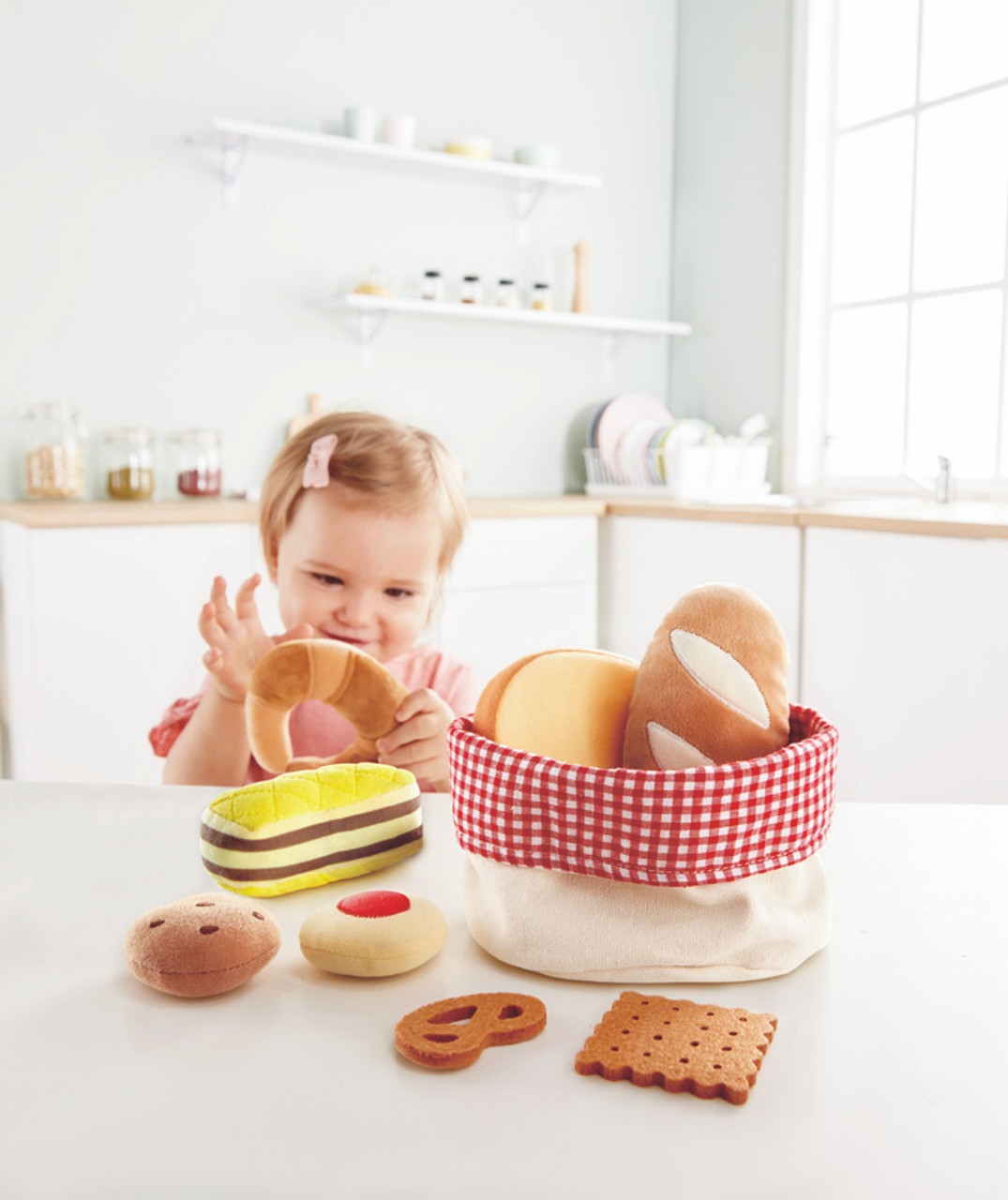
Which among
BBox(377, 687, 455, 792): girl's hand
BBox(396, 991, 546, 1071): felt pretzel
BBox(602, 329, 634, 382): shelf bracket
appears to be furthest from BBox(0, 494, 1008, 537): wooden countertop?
BBox(396, 991, 546, 1071): felt pretzel

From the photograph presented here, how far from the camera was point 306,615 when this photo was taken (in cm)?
120

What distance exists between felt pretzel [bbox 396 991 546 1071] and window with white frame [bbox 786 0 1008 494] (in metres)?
2.50

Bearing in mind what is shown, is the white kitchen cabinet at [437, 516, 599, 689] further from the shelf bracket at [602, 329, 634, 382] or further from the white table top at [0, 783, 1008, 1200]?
the white table top at [0, 783, 1008, 1200]

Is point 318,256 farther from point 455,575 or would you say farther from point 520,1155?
point 520,1155

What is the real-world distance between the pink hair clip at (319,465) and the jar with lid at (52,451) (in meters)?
1.64

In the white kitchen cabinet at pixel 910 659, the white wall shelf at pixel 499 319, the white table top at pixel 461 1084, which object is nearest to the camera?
the white table top at pixel 461 1084

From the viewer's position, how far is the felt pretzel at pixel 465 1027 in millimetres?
347

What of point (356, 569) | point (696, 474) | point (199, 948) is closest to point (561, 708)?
point (199, 948)

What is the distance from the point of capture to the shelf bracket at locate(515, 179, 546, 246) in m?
3.26

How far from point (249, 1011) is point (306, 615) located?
0.83 metres

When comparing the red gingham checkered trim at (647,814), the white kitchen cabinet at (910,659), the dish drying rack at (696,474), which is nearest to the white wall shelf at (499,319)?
the dish drying rack at (696,474)

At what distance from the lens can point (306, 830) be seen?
0.49 m

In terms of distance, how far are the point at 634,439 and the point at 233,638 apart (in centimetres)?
241

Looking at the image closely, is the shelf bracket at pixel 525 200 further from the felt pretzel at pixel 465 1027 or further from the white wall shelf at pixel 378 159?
the felt pretzel at pixel 465 1027
